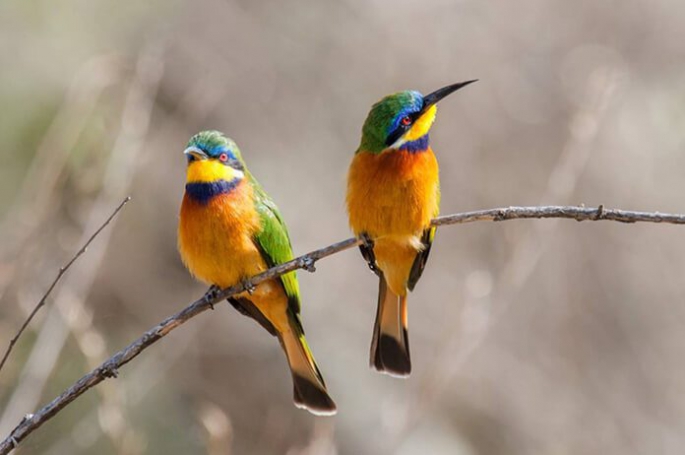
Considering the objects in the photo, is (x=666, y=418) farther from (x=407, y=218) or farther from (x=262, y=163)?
(x=407, y=218)

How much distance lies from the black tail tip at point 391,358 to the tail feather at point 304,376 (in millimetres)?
268

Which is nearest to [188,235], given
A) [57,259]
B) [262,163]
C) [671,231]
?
[57,259]

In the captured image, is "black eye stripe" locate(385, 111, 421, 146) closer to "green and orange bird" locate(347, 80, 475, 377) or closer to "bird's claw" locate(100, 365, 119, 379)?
"green and orange bird" locate(347, 80, 475, 377)

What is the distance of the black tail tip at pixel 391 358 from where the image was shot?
3.85 meters

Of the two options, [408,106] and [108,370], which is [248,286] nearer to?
[408,106]

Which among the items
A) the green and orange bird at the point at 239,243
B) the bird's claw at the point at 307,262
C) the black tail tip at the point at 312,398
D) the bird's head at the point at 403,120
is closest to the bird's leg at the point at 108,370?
the bird's claw at the point at 307,262

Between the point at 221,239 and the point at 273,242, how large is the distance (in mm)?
226

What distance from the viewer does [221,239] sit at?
3.55m

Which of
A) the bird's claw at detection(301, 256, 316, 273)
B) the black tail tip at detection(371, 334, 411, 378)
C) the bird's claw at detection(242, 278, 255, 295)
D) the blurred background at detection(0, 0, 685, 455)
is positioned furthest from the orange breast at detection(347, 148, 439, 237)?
the blurred background at detection(0, 0, 685, 455)

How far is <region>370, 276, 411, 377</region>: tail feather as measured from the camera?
386cm

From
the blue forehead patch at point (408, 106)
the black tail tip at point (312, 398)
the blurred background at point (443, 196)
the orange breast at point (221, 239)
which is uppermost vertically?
the blurred background at point (443, 196)

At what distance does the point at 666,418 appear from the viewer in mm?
7547

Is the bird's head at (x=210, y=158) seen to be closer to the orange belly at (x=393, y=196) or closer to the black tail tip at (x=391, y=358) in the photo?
the orange belly at (x=393, y=196)

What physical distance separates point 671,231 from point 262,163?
126 inches
